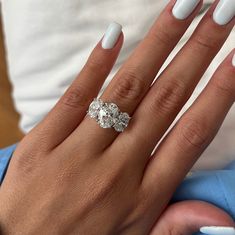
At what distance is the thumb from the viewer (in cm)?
50

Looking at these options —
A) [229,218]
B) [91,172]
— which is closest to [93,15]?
[91,172]

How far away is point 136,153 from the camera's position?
1.84ft

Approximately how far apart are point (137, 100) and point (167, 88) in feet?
0.13

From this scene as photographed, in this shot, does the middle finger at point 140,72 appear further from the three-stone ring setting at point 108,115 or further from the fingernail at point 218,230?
the fingernail at point 218,230

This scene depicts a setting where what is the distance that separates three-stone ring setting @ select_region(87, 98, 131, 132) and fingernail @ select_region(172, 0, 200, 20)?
13 cm

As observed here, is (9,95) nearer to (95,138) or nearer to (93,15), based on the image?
(93,15)

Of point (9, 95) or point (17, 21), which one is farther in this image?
point (9, 95)

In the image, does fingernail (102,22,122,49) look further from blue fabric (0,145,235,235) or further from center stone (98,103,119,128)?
blue fabric (0,145,235,235)

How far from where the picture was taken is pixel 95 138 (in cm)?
56

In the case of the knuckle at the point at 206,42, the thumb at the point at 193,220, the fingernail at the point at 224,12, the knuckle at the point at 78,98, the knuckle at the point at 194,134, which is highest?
the fingernail at the point at 224,12

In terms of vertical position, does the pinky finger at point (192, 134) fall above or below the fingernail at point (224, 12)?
below

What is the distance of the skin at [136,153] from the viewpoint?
1.82ft

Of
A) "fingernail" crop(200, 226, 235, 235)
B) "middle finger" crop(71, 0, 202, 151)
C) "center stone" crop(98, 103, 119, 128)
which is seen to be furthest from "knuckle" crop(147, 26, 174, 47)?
"fingernail" crop(200, 226, 235, 235)

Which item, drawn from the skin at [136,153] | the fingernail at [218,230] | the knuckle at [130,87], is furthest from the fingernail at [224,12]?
the fingernail at [218,230]
